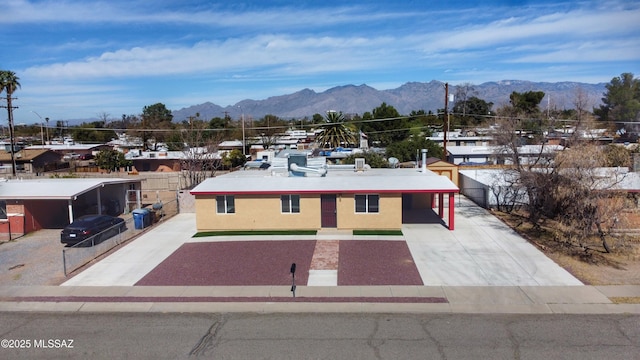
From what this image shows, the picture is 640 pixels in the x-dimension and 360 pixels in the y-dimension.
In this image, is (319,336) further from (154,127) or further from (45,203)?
(154,127)

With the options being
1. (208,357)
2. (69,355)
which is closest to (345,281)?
(208,357)

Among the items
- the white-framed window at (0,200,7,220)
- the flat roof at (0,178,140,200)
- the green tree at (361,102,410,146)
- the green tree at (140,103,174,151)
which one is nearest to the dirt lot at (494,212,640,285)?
the flat roof at (0,178,140,200)

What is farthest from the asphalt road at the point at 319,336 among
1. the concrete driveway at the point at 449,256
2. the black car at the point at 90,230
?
the black car at the point at 90,230

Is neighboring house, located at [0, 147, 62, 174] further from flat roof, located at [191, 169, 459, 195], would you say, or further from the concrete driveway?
flat roof, located at [191, 169, 459, 195]

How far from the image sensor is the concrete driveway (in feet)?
57.0

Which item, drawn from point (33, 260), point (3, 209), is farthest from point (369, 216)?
point (3, 209)

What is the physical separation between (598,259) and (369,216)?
10392 millimetres

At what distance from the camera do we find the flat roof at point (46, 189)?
83.1ft

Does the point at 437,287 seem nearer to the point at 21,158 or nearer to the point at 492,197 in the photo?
the point at 492,197

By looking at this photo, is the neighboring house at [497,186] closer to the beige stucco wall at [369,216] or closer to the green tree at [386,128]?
the beige stucco wall at [369,216]

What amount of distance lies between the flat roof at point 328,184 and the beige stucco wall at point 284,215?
44 cm

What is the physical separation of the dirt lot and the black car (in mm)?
19909

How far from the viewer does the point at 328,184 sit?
82.3ft

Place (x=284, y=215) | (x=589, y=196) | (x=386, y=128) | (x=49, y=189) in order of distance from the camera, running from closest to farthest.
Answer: (x=589, y=196) < (x=284, y=215) < (x=49, y=189) < (x=386, y=128)
